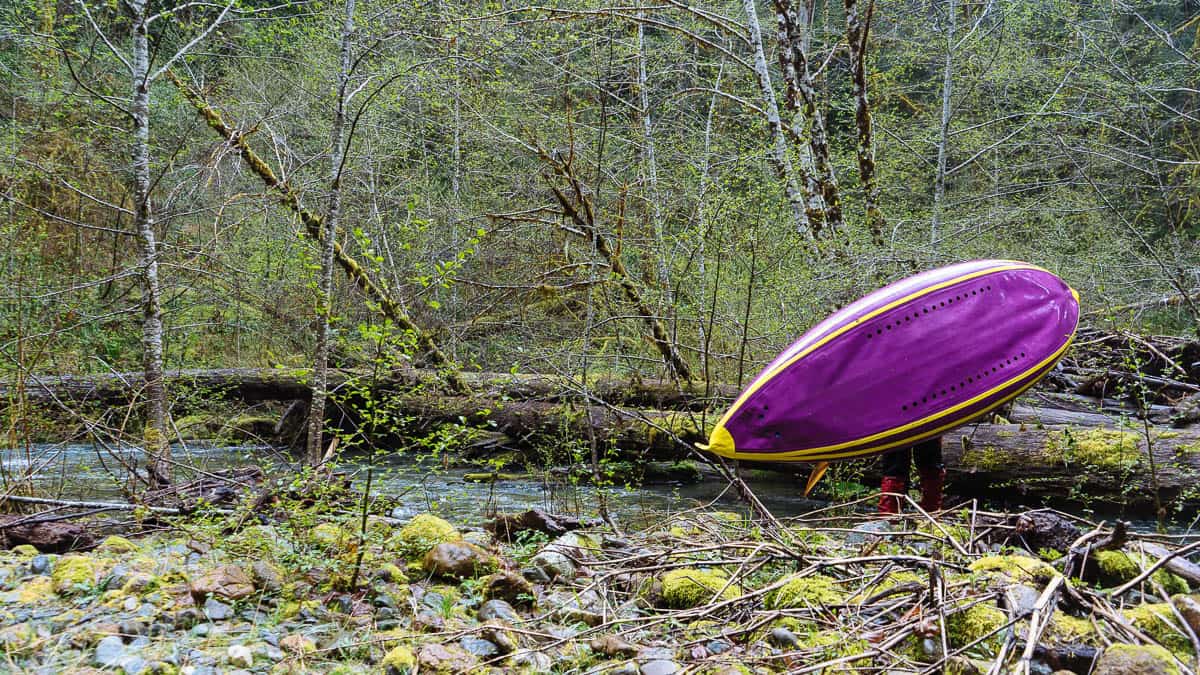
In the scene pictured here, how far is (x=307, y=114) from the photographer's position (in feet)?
35.1

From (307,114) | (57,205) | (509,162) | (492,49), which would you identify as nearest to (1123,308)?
(492,49)

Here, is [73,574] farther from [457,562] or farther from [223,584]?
[457,562]

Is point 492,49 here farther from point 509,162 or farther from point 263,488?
point 263,488

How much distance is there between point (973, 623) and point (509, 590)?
5.67ft

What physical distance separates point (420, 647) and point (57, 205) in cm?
1175

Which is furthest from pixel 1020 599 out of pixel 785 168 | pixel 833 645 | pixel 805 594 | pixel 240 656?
pixel 785 168

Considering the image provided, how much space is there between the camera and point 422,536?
3576 mm

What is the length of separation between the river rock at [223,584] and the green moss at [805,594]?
2066 mm

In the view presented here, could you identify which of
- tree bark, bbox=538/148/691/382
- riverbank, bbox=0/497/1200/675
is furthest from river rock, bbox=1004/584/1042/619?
tree bark, bbox=538/148/691/382

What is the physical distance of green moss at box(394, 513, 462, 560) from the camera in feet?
11.4

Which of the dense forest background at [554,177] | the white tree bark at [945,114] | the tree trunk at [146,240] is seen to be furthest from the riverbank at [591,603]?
the white tree bark at [945,114]

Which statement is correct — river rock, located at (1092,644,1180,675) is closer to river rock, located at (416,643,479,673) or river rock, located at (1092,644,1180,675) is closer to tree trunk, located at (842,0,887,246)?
river rock, located at (416,643,479,673)

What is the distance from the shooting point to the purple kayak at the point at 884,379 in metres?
3.07

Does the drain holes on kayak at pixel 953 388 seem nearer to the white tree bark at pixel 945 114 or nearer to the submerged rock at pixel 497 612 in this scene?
the submerged rock at pixel 497 612
